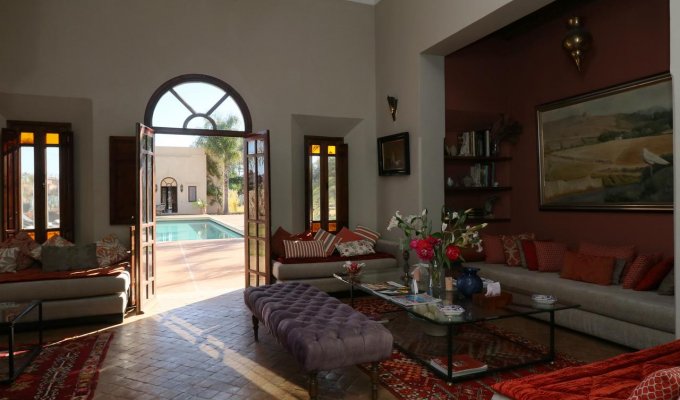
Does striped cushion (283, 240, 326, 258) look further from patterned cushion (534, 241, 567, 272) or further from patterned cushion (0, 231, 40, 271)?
patterned cushion (0, 231, 40, 271)

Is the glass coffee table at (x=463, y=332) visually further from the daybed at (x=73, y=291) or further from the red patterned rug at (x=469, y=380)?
the daybed at (x=73, y=291)

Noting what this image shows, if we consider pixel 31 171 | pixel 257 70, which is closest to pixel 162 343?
pixel 31 171

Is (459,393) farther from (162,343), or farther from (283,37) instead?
(283,37)

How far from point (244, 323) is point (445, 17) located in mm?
4186

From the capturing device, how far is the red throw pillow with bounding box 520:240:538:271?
5.34m

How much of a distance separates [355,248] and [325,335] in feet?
11.3

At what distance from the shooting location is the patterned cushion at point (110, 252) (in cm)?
532

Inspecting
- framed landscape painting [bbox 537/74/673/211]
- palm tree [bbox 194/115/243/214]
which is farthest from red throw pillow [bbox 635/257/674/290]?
palm tree [bbox 194/115/243/214]

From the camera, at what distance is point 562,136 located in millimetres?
5777

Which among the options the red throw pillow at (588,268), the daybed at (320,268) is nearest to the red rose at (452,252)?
the red throw pillow at (588,268)

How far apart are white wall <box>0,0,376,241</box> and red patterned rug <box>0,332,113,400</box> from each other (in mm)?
2215

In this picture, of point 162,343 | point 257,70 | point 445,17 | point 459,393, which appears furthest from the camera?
point 257,70

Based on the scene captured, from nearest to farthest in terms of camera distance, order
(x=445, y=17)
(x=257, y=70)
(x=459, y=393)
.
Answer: (x=459, y=393), (x=445, y=17), (x=257, y=70)

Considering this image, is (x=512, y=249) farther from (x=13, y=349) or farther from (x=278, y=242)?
(x=13, y=349)
